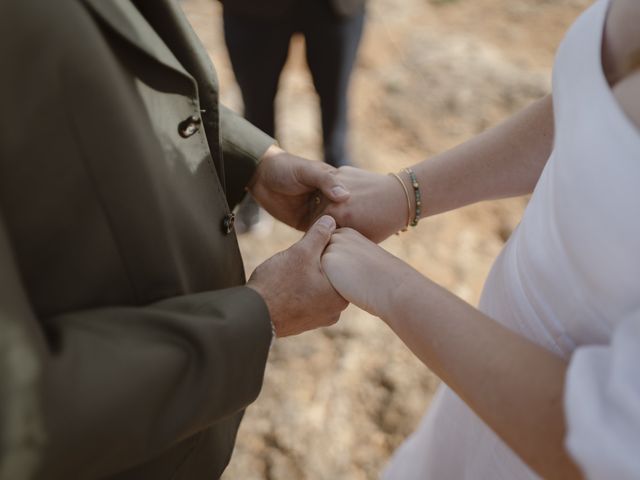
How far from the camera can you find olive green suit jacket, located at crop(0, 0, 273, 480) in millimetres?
742

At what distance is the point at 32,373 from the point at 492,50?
3845mm

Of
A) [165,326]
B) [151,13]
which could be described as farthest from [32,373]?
[151,13]

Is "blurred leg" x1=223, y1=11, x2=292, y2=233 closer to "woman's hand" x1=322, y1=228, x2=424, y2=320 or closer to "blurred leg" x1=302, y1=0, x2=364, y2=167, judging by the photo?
"blurred leg" x1=302, y1=0, x2=364, y2=167

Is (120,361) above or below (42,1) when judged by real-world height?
below

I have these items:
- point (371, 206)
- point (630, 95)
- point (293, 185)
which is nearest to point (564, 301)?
point (630, 95)

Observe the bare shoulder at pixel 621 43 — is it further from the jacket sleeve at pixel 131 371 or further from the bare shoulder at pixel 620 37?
the jacket sleeve at pixel 131 371

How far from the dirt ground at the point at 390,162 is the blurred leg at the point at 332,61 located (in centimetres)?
33

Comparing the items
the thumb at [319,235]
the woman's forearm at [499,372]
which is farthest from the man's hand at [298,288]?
the woman's forearm at [499,372]

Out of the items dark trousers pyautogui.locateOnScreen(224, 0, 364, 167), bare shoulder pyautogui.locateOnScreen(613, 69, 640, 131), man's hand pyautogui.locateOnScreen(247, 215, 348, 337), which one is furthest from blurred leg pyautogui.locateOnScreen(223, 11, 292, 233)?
bare shoulder pyautogui.locateOnScreen(613, 69, 640, 131)

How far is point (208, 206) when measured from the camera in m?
1.08

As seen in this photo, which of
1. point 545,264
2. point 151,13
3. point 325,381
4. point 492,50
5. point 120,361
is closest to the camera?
point 120,361

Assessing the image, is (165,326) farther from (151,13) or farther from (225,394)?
(151,13)

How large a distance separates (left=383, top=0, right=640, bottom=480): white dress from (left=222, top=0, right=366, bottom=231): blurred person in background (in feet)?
4.99

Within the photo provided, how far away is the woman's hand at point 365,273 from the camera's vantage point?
104cm
